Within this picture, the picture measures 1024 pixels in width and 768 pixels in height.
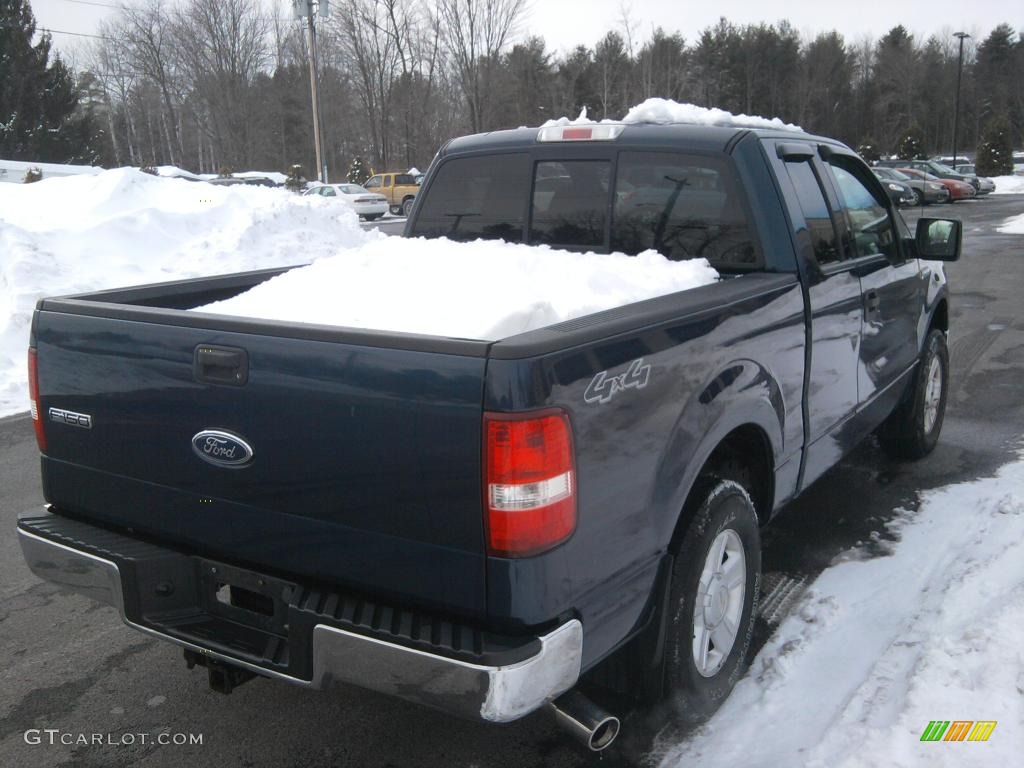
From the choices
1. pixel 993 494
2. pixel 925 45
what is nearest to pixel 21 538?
pixel 993 494

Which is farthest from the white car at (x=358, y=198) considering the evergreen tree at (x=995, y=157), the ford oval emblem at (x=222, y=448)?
the evergreen tree at (x=995, y=157)

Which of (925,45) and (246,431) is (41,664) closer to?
(246,431)

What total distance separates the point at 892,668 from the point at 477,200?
2.66m

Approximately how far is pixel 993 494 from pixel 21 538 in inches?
184

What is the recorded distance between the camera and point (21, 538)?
2.85 m

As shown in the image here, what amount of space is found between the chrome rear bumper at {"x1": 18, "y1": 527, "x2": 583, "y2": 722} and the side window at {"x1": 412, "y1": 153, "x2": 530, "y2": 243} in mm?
2272

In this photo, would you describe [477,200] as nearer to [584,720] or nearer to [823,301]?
[823,301]

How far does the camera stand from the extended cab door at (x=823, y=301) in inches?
138

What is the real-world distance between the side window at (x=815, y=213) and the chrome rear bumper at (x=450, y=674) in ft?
7.30

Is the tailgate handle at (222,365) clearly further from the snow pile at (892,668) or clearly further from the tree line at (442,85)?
the tree line at (442,85)

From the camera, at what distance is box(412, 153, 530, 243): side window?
157 inches

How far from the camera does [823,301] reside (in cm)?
355

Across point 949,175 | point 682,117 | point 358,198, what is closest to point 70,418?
point 682,117

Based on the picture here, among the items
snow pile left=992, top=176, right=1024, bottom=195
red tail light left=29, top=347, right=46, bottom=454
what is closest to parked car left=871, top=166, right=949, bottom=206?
snow pile left=992, top=176, right=1024, bottom=195
